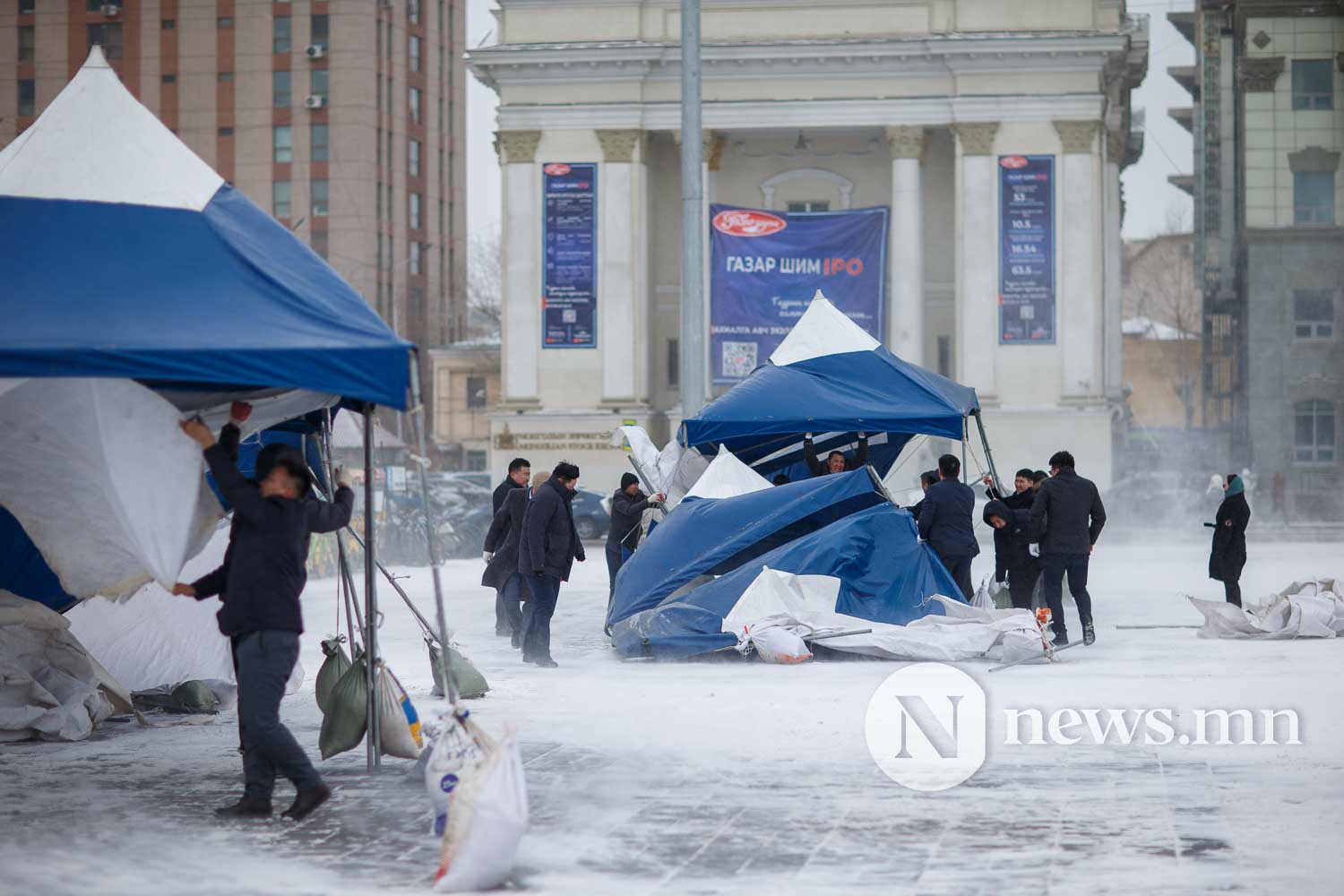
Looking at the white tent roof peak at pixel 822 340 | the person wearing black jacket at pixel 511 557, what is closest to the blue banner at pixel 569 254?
the white tent roof peak at pixel 822 340

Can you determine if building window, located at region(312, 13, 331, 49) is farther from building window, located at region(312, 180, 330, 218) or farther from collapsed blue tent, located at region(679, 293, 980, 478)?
collapsed blue tent, located at region(679, 293, 980, 478)

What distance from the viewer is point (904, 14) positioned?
48844 millimetres

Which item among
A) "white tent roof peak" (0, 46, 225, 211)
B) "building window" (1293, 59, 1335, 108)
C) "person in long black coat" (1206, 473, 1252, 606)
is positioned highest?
"building window" (1293, 59, 1335, 108)

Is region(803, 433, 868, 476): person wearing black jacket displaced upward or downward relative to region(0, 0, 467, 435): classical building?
downward

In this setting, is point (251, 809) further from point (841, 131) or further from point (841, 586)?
point (841, 131)

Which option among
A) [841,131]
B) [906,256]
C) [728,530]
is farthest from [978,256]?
[728,530]

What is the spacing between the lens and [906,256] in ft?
165

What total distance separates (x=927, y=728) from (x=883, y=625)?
4207 millimetres

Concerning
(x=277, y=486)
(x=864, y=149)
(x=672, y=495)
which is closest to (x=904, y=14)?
(x=864, y=149)

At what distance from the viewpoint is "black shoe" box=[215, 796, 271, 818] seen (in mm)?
8977

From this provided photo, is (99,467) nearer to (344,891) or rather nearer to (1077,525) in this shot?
(344,891)

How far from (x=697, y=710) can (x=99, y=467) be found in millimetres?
4654

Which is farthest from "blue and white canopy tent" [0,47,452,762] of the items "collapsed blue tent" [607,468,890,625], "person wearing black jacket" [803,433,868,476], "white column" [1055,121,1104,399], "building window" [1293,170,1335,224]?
"building window" [1293,170,1335,224]

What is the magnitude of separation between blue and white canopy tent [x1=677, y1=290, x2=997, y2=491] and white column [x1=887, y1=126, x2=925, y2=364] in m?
29.9
